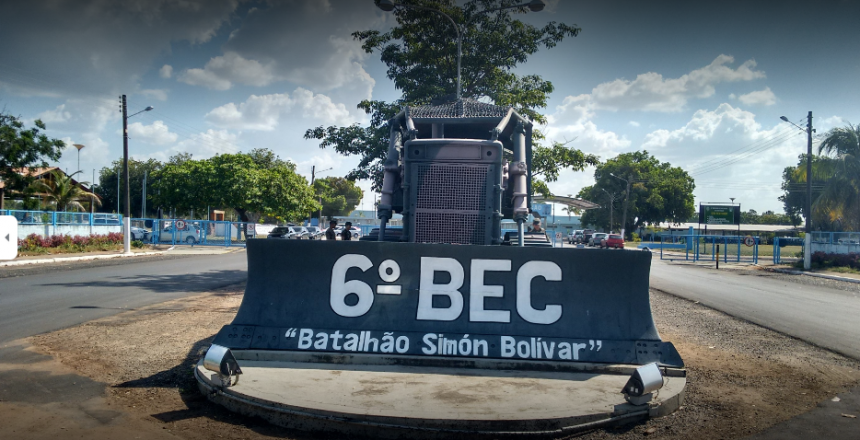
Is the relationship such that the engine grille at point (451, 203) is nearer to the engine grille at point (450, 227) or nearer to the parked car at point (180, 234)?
the engine grille at point (450, 227)

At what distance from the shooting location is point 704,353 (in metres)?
7.11

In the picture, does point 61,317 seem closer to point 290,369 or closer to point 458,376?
point 290,369

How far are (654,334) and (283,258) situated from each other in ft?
12.3

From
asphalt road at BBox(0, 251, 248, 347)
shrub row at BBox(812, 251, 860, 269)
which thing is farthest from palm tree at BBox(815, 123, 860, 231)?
asphalt road at BBox(0, 251, 248, 347)

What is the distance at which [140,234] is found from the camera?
1615 inches

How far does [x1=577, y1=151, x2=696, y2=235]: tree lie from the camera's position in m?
75.9

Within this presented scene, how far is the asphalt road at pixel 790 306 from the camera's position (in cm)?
860

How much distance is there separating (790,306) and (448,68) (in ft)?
33.0

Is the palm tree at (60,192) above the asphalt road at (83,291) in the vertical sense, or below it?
above

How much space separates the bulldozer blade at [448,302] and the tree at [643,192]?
2843 inches

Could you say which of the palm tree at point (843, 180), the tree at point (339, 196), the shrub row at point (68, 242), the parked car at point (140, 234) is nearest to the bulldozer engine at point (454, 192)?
the shrub row at point (68, 242)

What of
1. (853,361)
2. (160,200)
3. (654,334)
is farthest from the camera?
(160,200)

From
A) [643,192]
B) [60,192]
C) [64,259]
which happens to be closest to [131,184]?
[60,192]

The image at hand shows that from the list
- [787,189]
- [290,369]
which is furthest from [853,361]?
[787,189]
